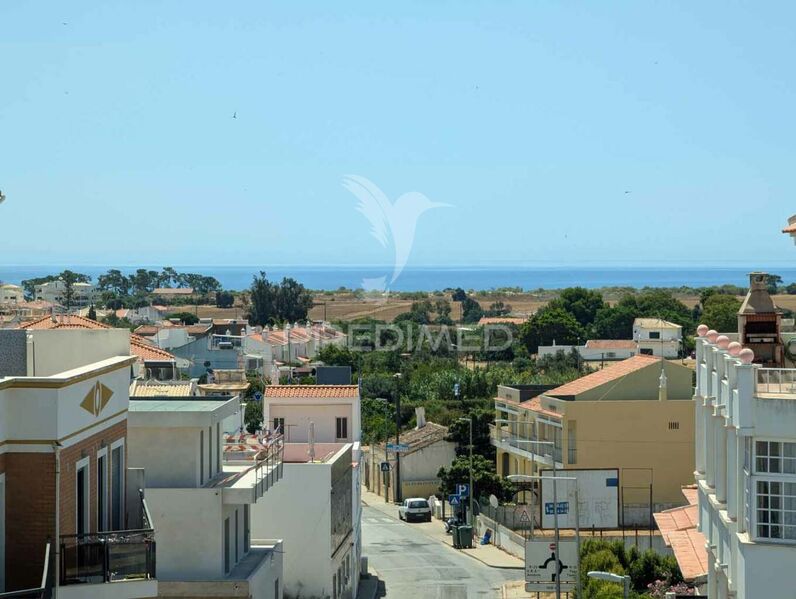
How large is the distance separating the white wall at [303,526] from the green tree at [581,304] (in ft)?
322

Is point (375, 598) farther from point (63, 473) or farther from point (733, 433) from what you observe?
point (63, 473)

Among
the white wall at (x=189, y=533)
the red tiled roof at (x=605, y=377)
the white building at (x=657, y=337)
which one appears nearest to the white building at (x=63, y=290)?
the white building at (x=657, y=337)

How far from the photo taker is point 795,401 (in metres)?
14.4

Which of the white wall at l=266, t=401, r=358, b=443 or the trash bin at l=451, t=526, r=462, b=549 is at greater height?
the white wall at l=266, t=401, r=358, b=443

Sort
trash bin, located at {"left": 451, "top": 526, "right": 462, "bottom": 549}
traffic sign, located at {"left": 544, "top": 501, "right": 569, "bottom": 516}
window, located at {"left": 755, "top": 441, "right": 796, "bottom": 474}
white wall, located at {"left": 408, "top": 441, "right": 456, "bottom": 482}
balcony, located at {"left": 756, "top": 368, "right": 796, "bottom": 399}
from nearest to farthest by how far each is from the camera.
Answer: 1. window, located at {"left": 755, "top": 441, "right": 796, "bottom": 474}
2. balcony, located at {"left": 756, "top": 368, "right": 796, "bottom": 399}
3. traffic sign, located at {"left": 544, "top": 501, "right": 569, "bottom": 516}
4. trash bin, located at {"left": 451, "top": 526, "right": 462, "bottom": 549}
5. white wall, located at {"left": 408, "top": 441, "right": 456, "bottom": 482}

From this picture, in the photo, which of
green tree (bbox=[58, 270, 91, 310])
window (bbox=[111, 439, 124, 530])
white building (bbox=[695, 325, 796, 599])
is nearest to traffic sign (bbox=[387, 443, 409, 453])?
white building (bbox=[695, 325, 796, 599])

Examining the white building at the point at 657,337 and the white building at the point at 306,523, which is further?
the white building at the point at 657,337

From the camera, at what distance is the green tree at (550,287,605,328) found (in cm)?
13200

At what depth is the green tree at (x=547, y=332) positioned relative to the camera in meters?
114

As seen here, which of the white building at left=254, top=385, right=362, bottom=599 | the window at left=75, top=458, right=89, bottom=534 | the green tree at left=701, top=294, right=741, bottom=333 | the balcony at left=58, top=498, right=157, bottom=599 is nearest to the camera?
the balcony at left=58, top=498, right=157, bottom=599

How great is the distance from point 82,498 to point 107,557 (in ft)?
3.14

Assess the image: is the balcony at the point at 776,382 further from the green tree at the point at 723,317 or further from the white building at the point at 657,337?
the green tree at the point at 723,317

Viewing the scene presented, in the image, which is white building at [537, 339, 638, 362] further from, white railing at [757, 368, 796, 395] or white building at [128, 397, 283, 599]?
white railing at [757, 368, 796, 395]

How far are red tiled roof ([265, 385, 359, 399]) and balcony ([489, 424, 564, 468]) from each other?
7.43 meters
